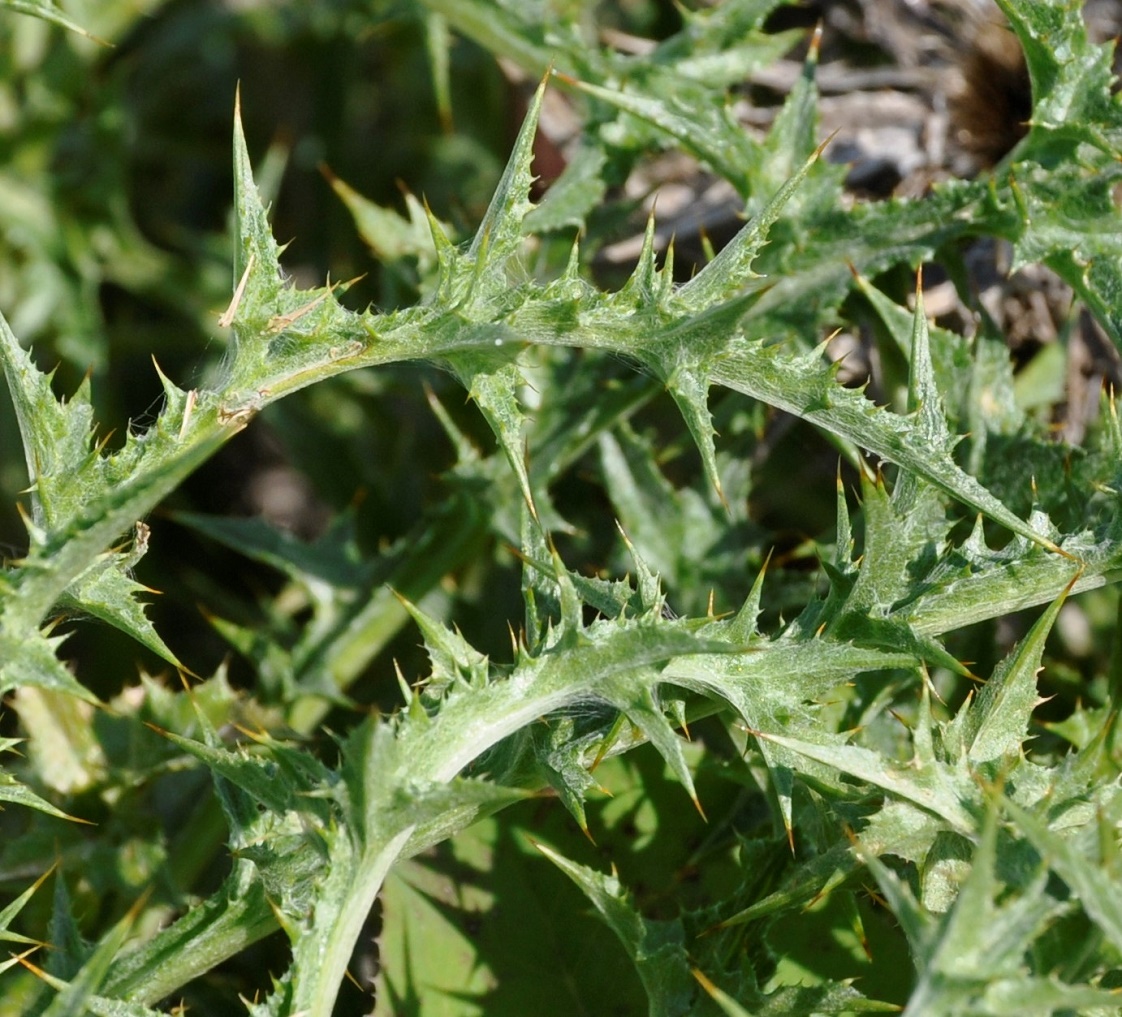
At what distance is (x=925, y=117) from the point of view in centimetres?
339

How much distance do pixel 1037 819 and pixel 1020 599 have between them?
51 centimetres

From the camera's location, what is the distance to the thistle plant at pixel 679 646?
5.62 ft

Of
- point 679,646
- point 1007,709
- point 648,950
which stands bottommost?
point 648,950

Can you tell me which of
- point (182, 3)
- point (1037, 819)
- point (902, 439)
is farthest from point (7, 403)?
point (1037, 819)

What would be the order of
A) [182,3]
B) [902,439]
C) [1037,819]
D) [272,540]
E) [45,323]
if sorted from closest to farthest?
[1037,819] → [902,439] → [272,540] → [45,323] → [182,3]

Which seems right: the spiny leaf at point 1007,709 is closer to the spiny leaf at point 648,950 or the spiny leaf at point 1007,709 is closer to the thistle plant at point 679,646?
the thistle plant at point 679,646

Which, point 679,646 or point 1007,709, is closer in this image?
point 679,646

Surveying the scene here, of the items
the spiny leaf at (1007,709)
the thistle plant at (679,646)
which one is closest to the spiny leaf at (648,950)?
the thistle plant at (679,646)

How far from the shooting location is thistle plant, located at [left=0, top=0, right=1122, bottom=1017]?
67.5 inches

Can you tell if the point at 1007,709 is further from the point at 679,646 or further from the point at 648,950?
the point at 648,950

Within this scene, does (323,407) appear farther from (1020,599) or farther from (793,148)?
(1020,599)

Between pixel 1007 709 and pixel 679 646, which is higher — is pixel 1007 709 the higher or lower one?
the lower one

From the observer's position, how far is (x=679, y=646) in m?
1.77

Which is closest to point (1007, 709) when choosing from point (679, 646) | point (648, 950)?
point (679, 646)
